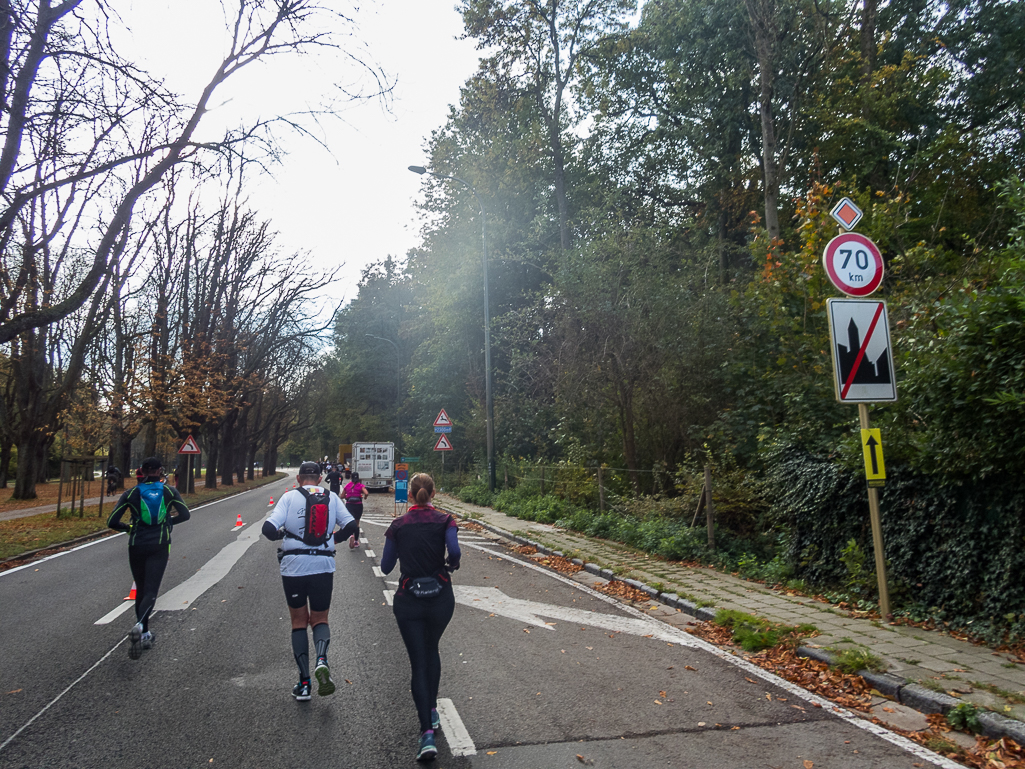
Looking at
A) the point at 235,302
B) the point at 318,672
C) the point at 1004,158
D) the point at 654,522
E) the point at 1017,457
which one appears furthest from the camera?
the point at 235,302

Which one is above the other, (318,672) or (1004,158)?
(1004,158)

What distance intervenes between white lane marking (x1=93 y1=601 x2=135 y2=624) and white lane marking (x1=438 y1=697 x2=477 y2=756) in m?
4.90

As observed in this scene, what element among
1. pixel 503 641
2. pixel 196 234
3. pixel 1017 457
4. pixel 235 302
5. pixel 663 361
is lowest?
pixel 503 641

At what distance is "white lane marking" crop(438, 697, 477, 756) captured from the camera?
444 cm

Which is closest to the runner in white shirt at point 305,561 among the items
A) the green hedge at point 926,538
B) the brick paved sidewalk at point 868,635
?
the brick paved sidewalk at point 868,635

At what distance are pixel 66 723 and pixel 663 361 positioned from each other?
12546 mm

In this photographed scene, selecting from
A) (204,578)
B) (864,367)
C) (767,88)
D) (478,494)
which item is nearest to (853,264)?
(864,367)

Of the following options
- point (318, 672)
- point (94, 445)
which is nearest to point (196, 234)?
point (94, 445)

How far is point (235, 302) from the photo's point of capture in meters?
34.1

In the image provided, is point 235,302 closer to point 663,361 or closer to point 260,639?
point 663,361

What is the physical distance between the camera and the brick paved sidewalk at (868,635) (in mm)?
5181

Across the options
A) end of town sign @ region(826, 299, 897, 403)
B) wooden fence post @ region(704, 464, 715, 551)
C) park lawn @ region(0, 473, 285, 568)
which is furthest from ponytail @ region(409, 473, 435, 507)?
park lawn @ region(0, 473, 285, 568)

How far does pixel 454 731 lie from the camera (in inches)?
187

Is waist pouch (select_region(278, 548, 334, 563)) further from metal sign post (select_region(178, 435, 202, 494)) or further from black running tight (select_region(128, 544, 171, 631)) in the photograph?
metal sign post (select_region(178, 435, 202, 494))
